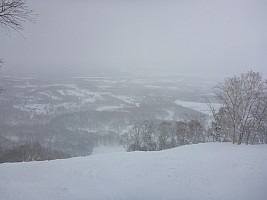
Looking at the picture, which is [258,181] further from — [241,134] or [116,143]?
[116,143]

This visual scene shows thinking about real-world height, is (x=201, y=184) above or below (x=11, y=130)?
above

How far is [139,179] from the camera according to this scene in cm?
1495

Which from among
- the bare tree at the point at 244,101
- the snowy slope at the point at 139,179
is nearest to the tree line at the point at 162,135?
the bare tree at the point at 244,101

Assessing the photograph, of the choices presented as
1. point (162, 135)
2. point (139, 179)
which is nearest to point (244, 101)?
point (139, 179)

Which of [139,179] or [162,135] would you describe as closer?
[139,179]

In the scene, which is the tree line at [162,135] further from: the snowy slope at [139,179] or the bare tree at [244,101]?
the snowy slope at [139,179]

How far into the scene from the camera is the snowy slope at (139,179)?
1305 centimetres

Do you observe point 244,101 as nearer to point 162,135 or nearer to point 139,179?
point 139,179

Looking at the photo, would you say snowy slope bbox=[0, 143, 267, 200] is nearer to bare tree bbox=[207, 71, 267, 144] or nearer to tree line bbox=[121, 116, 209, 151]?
bare tree bbox=[207, 71, 267, 144]

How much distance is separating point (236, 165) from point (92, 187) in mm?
8329

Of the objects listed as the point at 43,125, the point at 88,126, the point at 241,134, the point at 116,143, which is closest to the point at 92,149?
the point at 116,143

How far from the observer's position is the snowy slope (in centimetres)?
1305

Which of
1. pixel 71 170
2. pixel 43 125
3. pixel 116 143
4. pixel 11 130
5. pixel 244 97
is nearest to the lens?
pixel 71 170

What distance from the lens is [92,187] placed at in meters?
13.9
